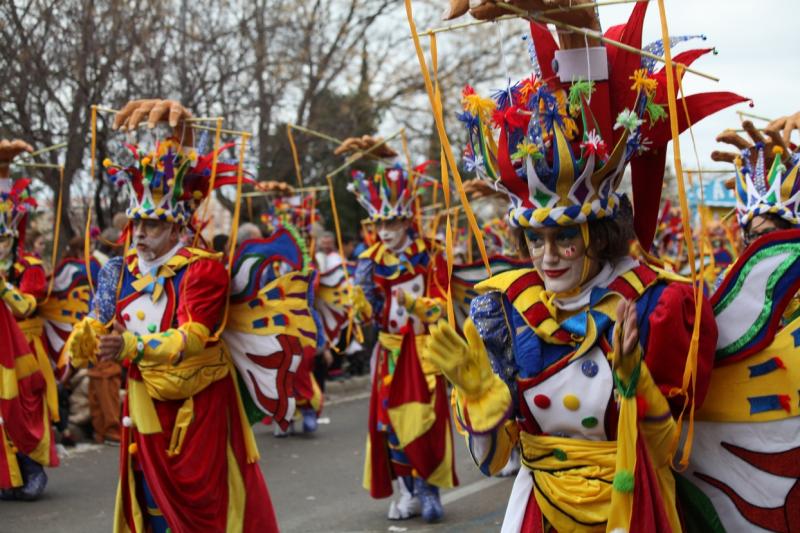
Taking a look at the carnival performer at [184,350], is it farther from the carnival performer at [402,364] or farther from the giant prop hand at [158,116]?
the carnival performer at [402,364]

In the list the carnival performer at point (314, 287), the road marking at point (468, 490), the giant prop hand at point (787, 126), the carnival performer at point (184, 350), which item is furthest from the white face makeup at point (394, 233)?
the giant prop hand at point (787, 126)

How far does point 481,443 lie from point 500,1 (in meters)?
1.30

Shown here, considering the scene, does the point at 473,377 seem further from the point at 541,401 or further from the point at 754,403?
the point at 754,403

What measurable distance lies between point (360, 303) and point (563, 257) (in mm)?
4439

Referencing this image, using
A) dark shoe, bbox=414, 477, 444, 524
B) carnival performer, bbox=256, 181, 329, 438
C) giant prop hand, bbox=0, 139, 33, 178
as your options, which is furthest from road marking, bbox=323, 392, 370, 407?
giant prop hand, bbox=0, 139, 33, 178

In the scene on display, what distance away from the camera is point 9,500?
768cm

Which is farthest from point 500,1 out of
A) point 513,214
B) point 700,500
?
point 700,500

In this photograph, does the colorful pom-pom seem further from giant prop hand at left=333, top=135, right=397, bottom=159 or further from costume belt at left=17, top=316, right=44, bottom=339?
costume belt at left=17, top=316, right=44, bottom=339

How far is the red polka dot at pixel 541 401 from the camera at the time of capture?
3.24 meters

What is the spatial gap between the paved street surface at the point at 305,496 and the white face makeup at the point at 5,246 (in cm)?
178

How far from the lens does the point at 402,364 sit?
737 centimetres

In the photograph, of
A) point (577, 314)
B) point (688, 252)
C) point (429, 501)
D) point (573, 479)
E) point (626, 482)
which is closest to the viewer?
point (688, 252)

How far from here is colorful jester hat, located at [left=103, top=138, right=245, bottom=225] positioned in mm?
5324

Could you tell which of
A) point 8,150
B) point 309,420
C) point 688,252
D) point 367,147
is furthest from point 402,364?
point 688,252
